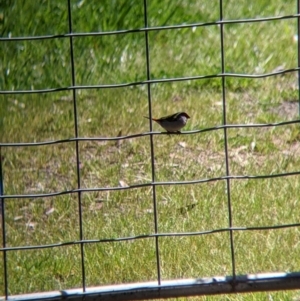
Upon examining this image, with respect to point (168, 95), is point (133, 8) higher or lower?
higher

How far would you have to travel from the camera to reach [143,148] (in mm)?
5809

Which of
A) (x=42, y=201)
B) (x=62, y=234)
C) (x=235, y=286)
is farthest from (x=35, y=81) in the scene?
(x=235, y=286)

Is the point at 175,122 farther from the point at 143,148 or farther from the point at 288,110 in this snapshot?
the point at 288,110

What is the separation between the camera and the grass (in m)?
4.58

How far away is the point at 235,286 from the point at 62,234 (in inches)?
66.8

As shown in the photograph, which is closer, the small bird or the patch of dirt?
the small bird

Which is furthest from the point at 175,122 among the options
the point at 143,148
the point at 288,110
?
the point at 288,110

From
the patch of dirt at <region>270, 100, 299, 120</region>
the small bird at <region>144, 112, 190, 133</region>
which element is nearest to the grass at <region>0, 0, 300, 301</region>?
the patch of dirt at <region>270, 100, 299, 120</region>

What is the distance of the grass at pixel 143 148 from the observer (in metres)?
4.58

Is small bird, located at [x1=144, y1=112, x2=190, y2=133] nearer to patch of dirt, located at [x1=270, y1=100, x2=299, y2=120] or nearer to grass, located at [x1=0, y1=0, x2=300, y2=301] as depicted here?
grass, located at [x1=0, y1=0, x2=300, y2=301]

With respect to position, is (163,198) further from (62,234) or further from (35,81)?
(35,81)

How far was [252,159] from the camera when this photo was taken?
5609 mm

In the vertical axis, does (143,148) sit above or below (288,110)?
below

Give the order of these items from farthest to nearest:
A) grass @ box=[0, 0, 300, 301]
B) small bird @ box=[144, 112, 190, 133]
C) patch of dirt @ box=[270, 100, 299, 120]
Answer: patch of dirt @ box=[270, 100, 299, 120] < grass @ box=[0, 0, 300, 301] < small bird @ box=[144, 112, 190, 133]
